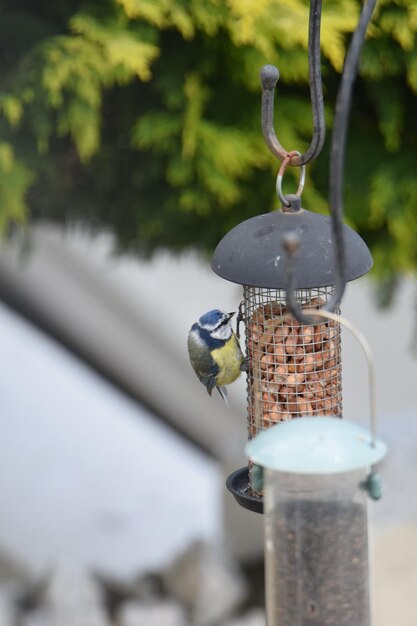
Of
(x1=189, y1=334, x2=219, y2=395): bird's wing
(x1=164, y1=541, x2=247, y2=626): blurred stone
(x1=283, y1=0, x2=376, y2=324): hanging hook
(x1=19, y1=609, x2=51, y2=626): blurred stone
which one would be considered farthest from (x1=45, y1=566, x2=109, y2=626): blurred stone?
(x1=283, y1=0, x2=376, y2=324): hanging hook

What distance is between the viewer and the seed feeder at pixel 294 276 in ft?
4.93

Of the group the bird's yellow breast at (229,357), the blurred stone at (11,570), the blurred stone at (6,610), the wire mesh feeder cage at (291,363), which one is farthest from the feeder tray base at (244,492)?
the blurred stone at (11,570)

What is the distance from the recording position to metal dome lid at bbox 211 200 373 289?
174cm

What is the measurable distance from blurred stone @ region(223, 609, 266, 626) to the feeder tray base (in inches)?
109

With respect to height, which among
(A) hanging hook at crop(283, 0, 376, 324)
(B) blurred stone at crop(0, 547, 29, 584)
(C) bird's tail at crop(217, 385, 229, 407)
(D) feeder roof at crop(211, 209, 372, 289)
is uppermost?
(A) hanging hook at crop(283, 0, 376, 324)

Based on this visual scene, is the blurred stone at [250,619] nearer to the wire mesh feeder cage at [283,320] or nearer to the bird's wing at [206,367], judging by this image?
the bird's wing at [206,367]

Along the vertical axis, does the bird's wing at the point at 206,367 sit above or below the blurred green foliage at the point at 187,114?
below

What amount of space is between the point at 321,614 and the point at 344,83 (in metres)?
0.89

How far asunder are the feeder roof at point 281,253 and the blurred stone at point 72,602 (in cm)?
315

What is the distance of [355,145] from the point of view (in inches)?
126

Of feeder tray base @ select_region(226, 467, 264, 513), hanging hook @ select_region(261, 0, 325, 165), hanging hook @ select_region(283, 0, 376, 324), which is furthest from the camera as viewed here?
feeder tray base @ select_region(226, 467, 264, 513)

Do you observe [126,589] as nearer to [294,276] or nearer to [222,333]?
[222,333]

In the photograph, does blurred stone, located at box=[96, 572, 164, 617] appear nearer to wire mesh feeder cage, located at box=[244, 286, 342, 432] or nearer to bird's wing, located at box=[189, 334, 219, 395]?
bird's wing, located at box=[189, 334, 219, 395]

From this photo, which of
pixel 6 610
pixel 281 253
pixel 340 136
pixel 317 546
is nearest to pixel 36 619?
pixel 6 610
